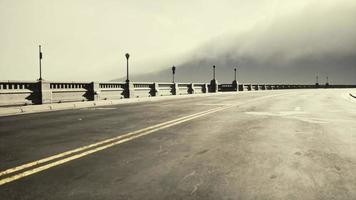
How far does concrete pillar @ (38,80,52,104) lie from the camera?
21.5 metres

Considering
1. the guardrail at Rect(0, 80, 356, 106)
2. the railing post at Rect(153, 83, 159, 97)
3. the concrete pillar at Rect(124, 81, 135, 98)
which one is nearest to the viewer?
the guardrail at Rect(0, 80, 356, 106)

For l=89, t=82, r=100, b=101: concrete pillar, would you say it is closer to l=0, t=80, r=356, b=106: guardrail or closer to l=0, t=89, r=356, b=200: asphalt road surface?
l=0, t=80, r=356, b=106: guardrail

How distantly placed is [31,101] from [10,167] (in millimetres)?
16926

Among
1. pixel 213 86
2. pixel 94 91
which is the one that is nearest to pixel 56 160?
pixel 94 91

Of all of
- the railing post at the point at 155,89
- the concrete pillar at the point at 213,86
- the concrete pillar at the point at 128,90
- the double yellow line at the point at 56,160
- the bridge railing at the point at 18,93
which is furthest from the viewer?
the concrete pillar at the point at 213,86

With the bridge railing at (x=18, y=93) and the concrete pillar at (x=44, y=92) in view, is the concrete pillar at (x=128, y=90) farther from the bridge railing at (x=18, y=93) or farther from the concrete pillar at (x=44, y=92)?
the bridge railing at (x=18, y=93)

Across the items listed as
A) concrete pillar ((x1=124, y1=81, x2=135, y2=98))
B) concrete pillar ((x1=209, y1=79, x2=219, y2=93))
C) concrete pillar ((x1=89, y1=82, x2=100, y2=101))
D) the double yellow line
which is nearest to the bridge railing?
concrete pillar ((x1=89, y1=82, x2=100, y2=101))

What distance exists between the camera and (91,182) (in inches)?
183

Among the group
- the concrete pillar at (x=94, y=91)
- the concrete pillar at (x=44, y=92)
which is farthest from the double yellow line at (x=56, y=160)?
the concrete pillar at (x=94, y=91)

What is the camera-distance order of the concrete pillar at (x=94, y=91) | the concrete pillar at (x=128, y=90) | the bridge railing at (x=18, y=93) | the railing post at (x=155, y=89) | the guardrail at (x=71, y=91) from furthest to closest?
the railing post at (x=155, y=89) < the concrete pillar at (x=128, y=90) < the concrete pillar at (x=94, y=91) < the guardrail at (x=71, y=91) < the bridge railing at (x=18, y=93)

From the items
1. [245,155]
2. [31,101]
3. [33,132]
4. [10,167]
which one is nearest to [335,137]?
[245,155]

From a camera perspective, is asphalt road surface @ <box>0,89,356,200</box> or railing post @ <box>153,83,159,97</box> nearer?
asphalt road surface @ <box>0,89,356,200</box>

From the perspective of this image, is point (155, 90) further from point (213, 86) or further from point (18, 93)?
point (213, 86)

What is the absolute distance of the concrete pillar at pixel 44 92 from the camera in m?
21.5
